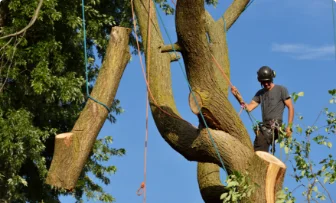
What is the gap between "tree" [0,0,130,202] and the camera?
12.0m

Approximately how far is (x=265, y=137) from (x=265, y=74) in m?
0.63

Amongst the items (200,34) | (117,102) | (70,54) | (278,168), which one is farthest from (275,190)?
(117,102)

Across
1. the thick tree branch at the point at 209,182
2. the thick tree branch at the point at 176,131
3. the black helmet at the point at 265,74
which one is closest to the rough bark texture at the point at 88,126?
the thick tree branch at the point at 176,131

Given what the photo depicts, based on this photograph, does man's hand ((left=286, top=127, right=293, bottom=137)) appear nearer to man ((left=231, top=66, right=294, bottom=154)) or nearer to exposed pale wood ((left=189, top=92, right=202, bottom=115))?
man ((left=231, top=66, right=294, bottom=154))

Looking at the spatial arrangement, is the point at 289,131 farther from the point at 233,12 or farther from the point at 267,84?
the point at 233,12

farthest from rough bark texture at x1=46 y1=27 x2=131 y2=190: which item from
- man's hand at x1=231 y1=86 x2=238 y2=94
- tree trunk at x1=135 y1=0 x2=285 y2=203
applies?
man's hand at x1=231 y1=86 x2=238 y2=94

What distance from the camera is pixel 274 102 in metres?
7.59

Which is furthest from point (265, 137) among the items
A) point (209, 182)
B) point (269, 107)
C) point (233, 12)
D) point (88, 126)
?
point (233, 12)

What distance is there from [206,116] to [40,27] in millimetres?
6322

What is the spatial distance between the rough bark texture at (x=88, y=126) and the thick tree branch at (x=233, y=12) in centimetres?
326

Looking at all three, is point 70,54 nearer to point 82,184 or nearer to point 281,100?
point 82,184

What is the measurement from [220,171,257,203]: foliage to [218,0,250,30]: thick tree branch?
4.00 meters

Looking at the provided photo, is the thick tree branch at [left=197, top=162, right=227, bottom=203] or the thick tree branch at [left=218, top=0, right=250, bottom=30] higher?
the thick tree branch at [left=218, top=0, right=250, bottom=30]

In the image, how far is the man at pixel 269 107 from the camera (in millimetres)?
7504
